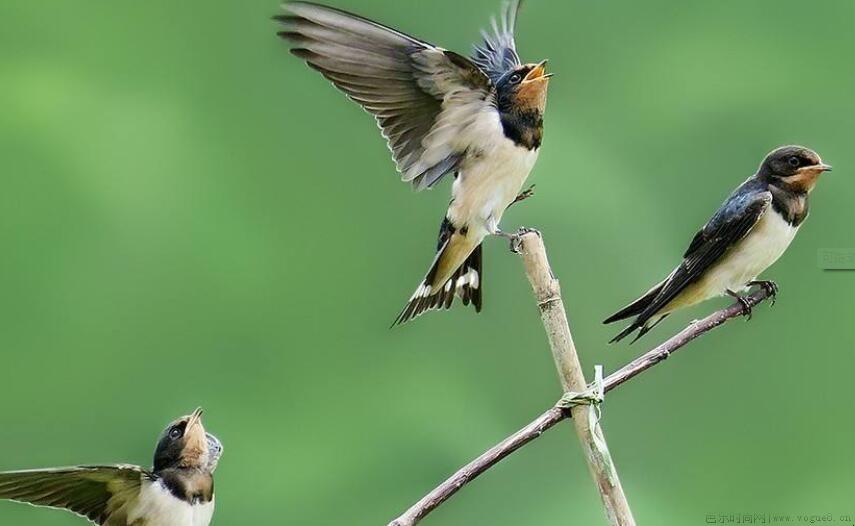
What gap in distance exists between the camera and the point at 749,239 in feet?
5.32

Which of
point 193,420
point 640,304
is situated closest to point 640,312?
point 640,304

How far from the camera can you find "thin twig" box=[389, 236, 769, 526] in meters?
1.35

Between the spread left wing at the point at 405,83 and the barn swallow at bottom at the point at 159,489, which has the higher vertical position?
the spread left wing at the point at 405,83

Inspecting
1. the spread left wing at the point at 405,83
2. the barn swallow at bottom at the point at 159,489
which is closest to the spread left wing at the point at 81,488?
the barn swallow at bottom at the point at 159,489

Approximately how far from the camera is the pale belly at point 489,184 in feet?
5.05

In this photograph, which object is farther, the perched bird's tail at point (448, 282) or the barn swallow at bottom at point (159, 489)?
the perched bird's tail at point (448, 282)

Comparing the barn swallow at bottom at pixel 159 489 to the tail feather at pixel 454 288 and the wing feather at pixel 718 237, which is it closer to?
the tail feather at pixel 454 288

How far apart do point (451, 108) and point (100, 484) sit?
0.63 meters

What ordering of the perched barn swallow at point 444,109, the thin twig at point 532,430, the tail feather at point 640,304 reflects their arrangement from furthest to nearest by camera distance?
the tail feather at point 640,304, the perched barn swallow at point 444,109, the thin twig at point 532,430

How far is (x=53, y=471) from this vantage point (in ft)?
4.43

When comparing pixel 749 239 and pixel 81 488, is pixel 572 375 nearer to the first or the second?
pixel 749 239

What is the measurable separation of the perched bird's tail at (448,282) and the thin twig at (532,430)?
24 centimetres

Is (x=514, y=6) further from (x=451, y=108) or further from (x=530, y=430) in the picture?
(x=530, y=430)

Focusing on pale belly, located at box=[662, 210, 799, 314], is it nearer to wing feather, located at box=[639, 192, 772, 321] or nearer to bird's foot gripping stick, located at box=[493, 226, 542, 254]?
wing feather, located at box=[639, 192, 772, 321]
